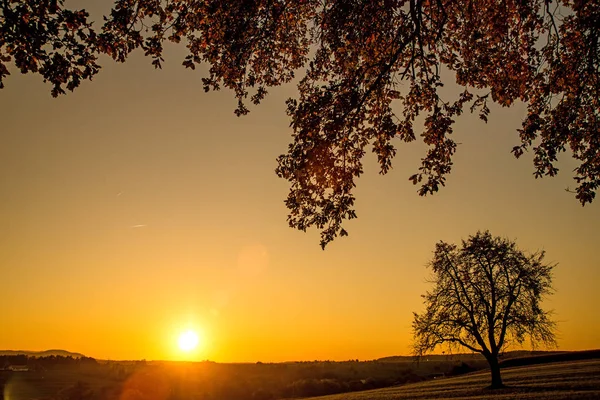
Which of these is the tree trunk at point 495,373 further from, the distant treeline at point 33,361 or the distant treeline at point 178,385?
the distant treeline at point 33,361

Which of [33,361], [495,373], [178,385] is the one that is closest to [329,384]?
[178,385]

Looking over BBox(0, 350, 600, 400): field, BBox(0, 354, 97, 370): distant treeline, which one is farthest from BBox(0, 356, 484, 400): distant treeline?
BBox(0, 354, 97, 370): distant treeline

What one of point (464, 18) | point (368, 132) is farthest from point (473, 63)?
point (368, 132)

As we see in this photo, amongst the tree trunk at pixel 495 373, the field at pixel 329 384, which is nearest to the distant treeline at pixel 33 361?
the field at pixel 329 384

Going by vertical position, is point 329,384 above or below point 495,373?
below

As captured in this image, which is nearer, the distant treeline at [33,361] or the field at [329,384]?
the field at [329,384]

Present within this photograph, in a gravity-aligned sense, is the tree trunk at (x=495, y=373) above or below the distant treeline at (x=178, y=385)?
above

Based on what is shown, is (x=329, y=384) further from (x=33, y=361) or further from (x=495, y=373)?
(x=33, y=361)

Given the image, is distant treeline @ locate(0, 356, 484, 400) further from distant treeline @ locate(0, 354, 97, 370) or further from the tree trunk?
the tree trunk

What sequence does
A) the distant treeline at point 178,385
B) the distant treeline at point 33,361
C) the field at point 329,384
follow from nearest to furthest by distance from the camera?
1. the field at point 329,384
2. the distant treeline at point 178,385
3. the distant treeline at point 33,361

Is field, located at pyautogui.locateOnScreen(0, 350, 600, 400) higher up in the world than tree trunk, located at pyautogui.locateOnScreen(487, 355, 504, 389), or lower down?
lower down

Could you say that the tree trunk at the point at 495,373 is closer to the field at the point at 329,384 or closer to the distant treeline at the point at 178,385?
the field at the point at 329,384

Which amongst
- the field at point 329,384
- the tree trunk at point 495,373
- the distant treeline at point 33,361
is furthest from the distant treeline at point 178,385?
the tree trunk at point 495,373

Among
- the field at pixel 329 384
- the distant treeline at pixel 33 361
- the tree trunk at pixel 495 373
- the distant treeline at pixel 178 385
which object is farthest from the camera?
the distant treeline at pixel 33 361
